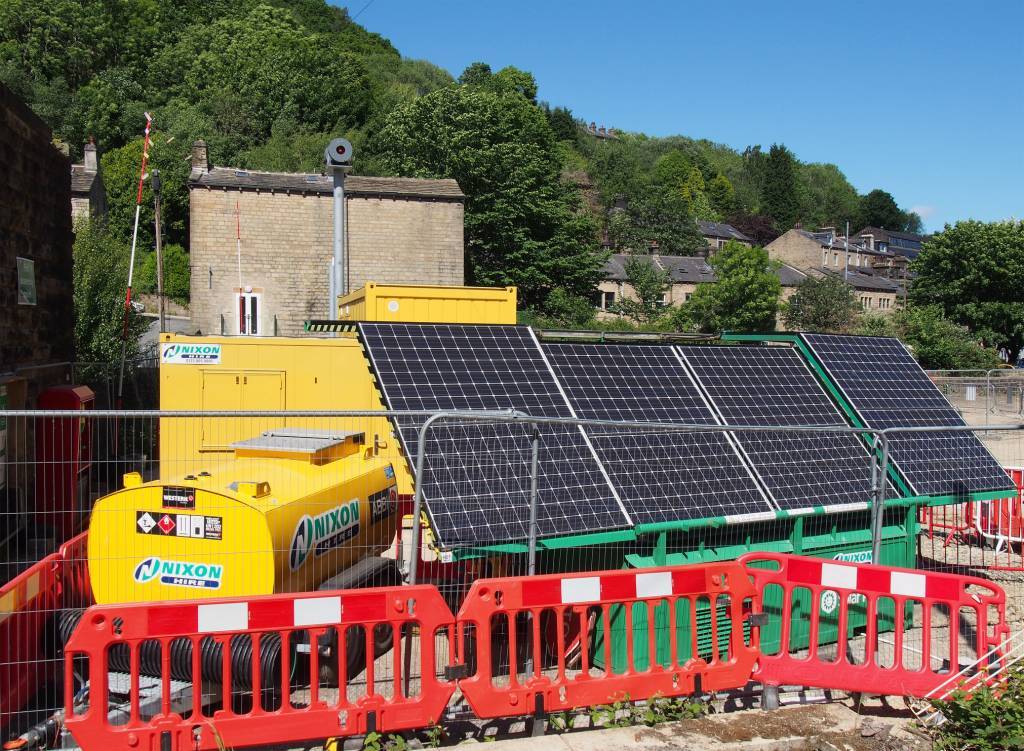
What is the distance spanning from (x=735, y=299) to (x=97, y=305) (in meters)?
36.2

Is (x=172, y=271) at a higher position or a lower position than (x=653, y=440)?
higher

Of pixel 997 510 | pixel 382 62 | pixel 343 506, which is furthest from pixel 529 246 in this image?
pixel 382 62

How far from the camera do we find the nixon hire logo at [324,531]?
5988 mm

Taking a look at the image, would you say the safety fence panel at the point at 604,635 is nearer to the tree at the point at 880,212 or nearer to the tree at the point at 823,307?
the tree at the point at 823,307

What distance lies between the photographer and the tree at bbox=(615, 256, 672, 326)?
50219mm

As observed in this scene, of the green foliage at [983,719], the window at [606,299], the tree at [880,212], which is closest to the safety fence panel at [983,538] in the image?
the green foliage at [983,719]

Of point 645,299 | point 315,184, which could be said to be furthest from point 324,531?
point 645,299

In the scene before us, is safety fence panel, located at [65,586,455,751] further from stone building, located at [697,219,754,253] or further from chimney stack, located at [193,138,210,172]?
stone building, located at [697,219,754,253]

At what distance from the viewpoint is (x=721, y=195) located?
120m

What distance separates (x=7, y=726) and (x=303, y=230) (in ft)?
94.5

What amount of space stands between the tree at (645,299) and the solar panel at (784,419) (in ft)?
131

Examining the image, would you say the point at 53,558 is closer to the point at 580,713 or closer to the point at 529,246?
the point at 580,713

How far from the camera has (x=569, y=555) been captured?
6.33m

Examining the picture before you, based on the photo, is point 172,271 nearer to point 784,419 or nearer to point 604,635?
point 784,419
